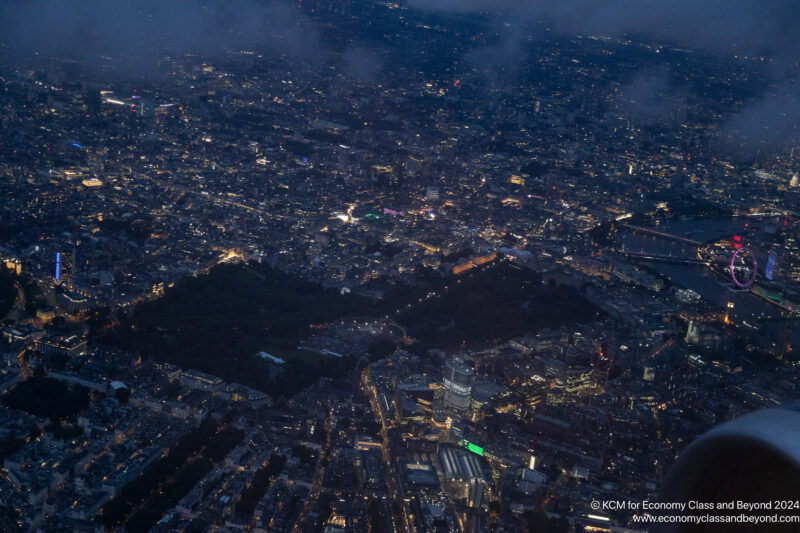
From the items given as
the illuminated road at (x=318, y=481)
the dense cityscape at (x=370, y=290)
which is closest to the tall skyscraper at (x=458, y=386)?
the dense cityscape at (x=370, y=290)

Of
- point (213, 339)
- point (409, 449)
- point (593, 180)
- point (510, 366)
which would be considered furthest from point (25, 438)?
point (593, 180)

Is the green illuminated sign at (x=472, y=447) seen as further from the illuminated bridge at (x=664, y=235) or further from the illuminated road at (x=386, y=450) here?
the illuminated bridge at (x=664, y=235)

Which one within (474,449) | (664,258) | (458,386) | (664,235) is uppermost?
(664,235)

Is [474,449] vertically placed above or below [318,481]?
above

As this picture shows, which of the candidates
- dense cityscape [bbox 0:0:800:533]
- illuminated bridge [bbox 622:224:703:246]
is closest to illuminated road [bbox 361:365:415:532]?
dense cityscape [bbox 0:0:800:533]

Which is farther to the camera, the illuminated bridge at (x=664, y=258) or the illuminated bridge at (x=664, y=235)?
the illuminated bridge at (x=664, y=235)

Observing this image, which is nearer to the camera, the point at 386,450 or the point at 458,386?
the point at 386,450

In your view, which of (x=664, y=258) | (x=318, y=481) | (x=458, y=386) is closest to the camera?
(x=318, y=481)

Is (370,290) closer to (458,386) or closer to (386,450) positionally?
(458,386)

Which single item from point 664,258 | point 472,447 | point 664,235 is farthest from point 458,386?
point 664,235

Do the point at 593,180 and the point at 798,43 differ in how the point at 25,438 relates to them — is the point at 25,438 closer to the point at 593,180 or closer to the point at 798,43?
the point at 593,180
